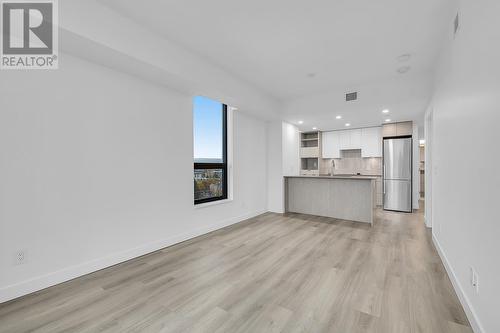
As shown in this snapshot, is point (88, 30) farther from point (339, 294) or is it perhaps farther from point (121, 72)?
point (339, 294)

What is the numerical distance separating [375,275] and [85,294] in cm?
296

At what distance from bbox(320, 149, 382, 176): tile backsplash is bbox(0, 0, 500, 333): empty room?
251cm

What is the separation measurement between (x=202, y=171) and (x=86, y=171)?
189 centimetres

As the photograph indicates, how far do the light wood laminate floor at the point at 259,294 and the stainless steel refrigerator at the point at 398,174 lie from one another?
2541 millimetres

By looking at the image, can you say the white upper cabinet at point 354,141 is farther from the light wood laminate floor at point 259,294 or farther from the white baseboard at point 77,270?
the white baseboard at point 77,270

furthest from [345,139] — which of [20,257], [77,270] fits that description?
[20,257]

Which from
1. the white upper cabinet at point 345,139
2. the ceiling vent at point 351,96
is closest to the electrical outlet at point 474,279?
the ceiling vent at point 351,96

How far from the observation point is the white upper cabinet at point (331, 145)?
695 centimetres

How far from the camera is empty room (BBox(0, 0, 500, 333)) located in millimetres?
1638

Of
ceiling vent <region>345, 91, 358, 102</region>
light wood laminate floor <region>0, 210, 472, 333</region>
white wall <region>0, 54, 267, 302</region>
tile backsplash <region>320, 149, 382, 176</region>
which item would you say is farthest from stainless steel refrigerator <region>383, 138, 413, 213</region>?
white wall <region>0, 54, 267, 302</region>

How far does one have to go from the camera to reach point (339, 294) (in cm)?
201

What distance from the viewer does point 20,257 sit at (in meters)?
1.99

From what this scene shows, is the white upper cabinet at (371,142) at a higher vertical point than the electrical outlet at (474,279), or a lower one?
higher

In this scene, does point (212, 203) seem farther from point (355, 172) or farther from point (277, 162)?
point (355, 172)
